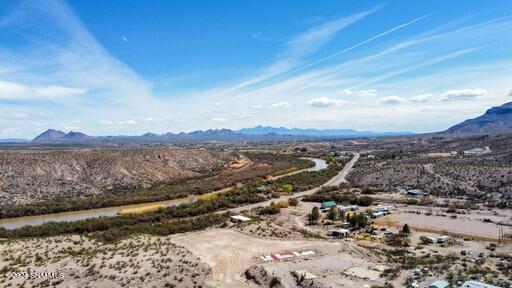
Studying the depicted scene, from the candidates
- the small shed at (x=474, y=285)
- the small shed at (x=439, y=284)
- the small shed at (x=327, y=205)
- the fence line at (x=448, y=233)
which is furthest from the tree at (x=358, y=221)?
the small shed at (x=474, y=285)

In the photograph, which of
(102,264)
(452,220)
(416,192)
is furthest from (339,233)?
(416,192)

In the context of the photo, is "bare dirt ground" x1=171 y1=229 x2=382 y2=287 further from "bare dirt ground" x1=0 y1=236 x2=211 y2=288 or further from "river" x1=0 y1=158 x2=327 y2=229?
"river" x1=0 y1=158 x2=327 y2=229

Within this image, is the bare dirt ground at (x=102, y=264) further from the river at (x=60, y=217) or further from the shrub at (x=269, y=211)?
the shrub at (x=269, y=211)

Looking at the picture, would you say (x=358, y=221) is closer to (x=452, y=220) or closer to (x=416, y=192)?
(x=452, y=220)

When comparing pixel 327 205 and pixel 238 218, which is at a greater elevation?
pixel 238 218

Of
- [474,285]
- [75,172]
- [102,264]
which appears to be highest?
[75,172]

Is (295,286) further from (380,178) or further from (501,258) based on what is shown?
(380,178)

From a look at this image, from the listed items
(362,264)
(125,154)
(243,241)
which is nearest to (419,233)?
(362,264)

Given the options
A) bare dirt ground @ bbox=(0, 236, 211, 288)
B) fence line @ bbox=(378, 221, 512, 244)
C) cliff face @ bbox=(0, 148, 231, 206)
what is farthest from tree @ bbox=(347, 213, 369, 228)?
cliff face @ bbox=(0, 148, 231, 206)
